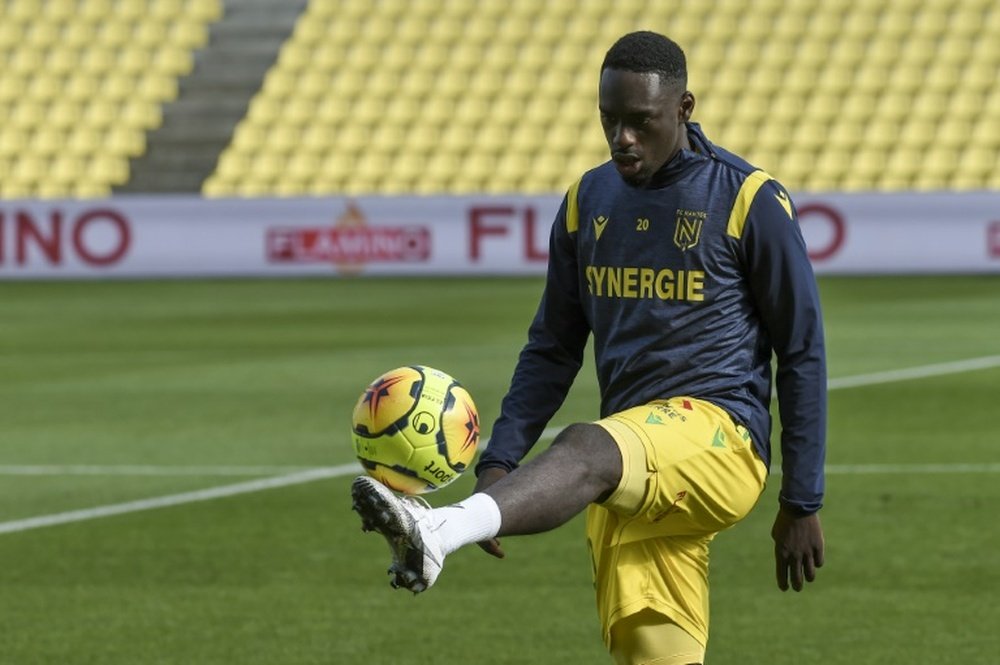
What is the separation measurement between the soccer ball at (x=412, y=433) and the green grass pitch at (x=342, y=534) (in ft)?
5.66

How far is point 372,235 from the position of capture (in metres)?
26.0

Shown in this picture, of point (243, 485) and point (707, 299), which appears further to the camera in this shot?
point (243, 485)

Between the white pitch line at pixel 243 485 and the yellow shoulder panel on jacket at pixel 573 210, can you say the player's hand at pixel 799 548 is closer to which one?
the yellow shoulder panel on jacket at pixel 573 210

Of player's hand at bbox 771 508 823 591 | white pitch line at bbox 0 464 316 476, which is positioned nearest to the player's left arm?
player's hand at bbox 771 508 823 591

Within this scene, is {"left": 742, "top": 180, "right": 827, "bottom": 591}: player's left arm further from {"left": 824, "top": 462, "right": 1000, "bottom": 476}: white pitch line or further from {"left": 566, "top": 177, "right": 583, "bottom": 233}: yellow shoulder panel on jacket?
{"left": 824, "top": 462, "right": 1000, "bottom": 476}: white pitch line

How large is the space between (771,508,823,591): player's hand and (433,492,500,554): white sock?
828mm

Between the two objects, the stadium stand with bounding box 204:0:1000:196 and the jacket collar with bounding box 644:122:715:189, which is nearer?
the jacket collar with bounding box 644:122:715:189

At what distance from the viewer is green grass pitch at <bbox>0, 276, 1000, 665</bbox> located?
6547 millimetres

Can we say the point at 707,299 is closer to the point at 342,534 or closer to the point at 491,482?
the point at 491,482

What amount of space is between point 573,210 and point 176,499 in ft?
16.7

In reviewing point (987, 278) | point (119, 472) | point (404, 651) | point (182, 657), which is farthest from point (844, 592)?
point (987, 278)

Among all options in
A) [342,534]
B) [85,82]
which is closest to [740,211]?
[342,534]

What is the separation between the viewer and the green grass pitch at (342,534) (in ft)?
21.5

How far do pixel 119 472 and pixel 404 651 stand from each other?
14.3 feet
